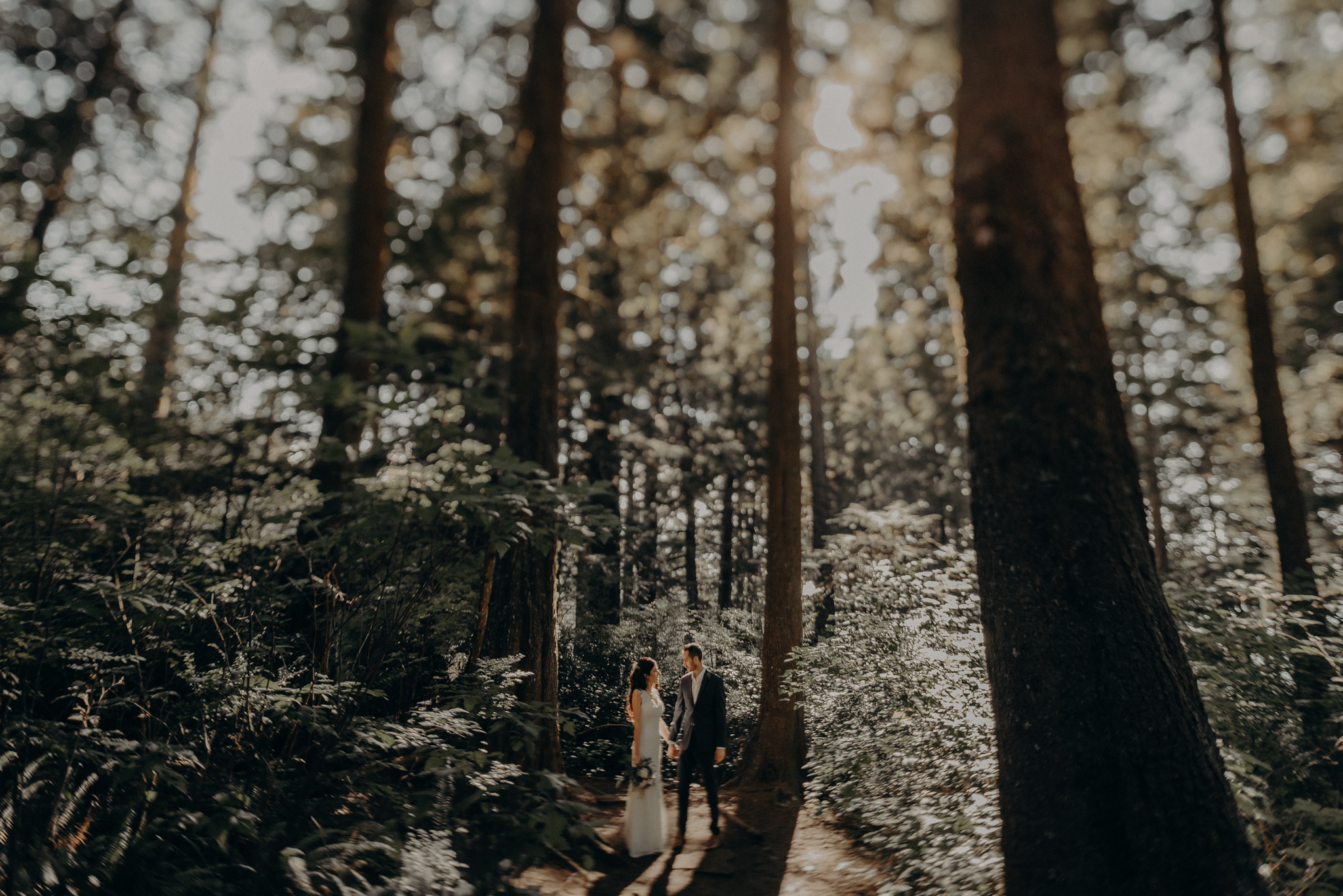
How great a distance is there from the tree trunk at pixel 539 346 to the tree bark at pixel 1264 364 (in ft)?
32.6

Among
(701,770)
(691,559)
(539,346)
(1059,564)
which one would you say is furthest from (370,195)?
(1059,564)

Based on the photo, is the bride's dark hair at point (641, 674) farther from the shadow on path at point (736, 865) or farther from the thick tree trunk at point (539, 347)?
the shadow on path at point (736, 865)

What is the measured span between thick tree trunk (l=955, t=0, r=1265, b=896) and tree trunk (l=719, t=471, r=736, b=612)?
26.4 ft

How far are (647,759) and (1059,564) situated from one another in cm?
458

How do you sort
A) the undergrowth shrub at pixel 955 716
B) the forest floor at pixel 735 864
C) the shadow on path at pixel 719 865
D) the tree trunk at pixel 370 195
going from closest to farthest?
the undergrowth shrub at pixel 955 716
the forest floor at pixel 735 864
the shadow on path at pixel 719 865
the tree trunk at pixel 370 195

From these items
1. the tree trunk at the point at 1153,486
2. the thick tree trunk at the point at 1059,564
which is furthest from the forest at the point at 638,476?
the tree trunk at the point at 1153,486

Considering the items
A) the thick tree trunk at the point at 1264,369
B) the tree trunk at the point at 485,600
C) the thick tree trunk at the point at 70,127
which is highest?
the thick tree trunk at the point at 70,127

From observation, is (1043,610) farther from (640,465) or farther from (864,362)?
(864,362)

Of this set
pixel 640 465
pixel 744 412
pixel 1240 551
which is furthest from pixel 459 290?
pixel 1240 551

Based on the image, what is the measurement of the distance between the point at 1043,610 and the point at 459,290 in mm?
10347

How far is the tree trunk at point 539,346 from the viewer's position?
6.38m

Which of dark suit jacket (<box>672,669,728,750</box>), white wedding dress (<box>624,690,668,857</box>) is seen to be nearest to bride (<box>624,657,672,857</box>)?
white wedding dress (<box>624,690,668,857</box>)

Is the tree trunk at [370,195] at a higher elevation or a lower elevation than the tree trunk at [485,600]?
higher

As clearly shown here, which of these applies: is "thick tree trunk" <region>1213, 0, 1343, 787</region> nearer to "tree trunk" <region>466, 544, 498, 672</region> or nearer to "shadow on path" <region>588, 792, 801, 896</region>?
"shadow on path" <region>588, 792, 801, 896</region>
